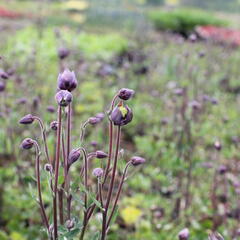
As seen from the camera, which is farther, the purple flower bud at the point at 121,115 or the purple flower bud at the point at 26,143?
the purple flower bud at the point at 26,143

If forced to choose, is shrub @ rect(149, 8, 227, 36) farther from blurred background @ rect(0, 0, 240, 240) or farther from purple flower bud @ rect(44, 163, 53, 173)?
purple flower bud @ rect(44, 163, 53, 173)

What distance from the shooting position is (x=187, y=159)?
3.18m

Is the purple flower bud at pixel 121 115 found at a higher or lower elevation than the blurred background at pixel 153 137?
higher

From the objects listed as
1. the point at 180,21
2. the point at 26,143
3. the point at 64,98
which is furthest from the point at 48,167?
the point at 180,21

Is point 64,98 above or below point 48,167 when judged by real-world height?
above

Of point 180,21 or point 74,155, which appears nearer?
point 74,155

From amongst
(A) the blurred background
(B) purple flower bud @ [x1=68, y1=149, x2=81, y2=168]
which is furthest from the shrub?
(B) purple flower bud @ [x1=68, y1=149, x2=81, y2=168]

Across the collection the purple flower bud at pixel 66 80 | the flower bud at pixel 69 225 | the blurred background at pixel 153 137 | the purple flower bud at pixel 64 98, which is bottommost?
the blurred background at pixel 153 137

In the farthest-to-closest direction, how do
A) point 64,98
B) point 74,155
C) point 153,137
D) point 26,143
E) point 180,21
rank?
point 180,21
point 153,137
point 26,143
point 74,155
point 64,98

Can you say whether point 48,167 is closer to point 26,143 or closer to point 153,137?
point 26,143

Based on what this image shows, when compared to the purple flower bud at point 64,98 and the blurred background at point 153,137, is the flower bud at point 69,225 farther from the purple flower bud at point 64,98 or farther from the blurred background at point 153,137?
the purple flower bud at point 64,98

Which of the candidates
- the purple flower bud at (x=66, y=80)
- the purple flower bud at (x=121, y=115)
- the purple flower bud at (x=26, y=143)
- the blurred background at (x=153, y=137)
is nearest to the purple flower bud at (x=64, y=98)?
the purple flower bud at (x=66, y=80)

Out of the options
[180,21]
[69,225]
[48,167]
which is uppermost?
[48,167]

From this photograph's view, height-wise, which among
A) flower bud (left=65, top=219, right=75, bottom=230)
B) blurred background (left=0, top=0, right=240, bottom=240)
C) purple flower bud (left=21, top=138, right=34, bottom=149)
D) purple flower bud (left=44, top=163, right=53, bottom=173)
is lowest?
blurred background (left=0, top=0, right=240, bottom=240)
